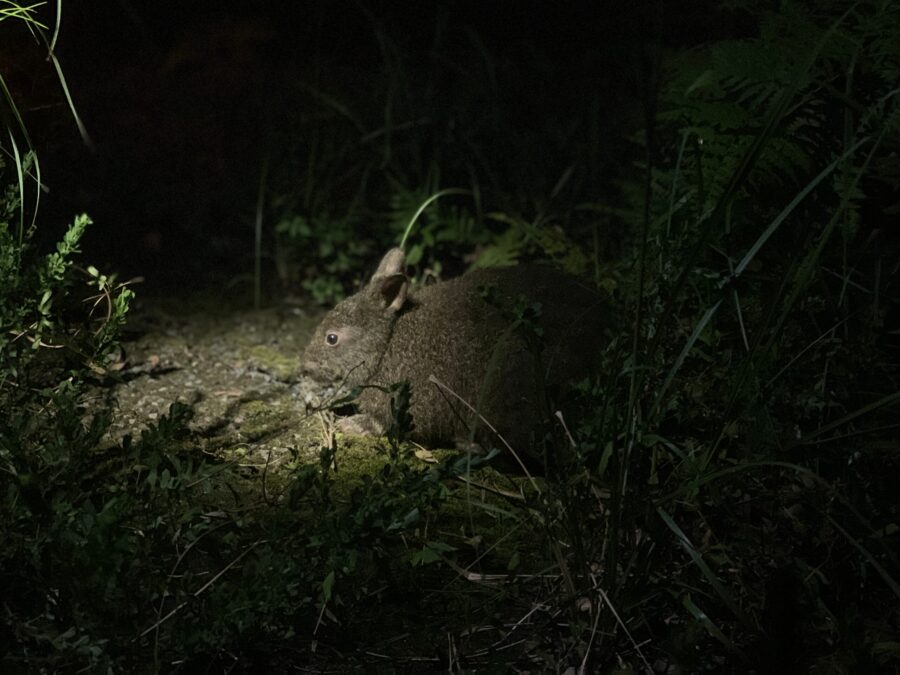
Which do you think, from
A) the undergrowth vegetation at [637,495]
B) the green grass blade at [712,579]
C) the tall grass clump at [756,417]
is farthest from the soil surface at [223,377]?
the green grass blade at [712,579]

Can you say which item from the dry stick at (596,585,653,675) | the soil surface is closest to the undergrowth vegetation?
the dry stick at (596,585,653,675)

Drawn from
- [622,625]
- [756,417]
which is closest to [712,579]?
[622,625]

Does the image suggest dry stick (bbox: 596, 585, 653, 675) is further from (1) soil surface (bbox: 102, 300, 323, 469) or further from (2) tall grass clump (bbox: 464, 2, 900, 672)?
(1) soil surface (bbox: 102, 300, 323, 469)

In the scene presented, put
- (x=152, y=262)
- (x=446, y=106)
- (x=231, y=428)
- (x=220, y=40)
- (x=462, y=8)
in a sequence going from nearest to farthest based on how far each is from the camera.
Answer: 1. (x=231, y=428)
2. (x=152, y=262)
3. (x=446, y=106)
4. (x=220, y=40)
5. (x=462, y=8)

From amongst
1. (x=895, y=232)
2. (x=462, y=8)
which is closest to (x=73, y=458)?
(x=895, y=232)

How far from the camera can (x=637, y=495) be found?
3.17 meters

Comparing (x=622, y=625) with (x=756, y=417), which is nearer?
(x=622, y=625)

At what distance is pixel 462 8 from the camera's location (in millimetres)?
10312

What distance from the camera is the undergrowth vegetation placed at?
288cm

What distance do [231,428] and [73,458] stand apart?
154cm

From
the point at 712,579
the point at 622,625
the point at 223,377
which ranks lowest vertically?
the point at 223,377

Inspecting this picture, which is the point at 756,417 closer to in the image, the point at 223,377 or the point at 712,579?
the point at 712,579

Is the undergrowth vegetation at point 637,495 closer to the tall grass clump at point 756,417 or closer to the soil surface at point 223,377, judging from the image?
the tall grass clump at point 756,417

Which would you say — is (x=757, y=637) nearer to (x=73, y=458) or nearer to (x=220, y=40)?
(x=73, y=458)
